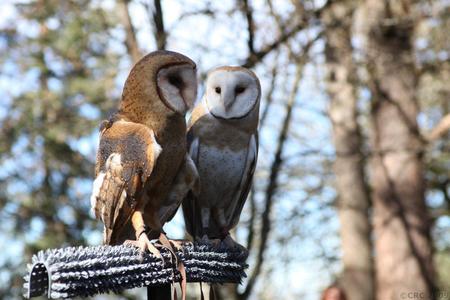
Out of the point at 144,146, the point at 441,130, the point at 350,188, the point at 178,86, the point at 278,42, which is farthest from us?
the point at 350,188

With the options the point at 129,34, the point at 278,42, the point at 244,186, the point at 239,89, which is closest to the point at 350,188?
the point at 278,42

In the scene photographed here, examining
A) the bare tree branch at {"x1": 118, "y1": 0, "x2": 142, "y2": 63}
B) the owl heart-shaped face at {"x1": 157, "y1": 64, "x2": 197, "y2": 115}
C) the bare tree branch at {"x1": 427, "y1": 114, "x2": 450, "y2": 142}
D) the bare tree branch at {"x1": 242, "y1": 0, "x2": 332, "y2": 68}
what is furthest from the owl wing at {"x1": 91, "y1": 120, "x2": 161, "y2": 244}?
the bare tree branch at {"x1": 427, "y1": 114, "x2": 450, "y2": 142}

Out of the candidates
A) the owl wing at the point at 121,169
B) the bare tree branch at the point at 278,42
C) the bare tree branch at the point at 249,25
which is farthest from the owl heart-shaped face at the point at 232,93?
the bare tree branch at the point at 278,42

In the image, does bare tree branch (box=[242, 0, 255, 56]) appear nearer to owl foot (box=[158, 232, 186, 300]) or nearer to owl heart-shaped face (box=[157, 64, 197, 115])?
owl heart-shaped face (box=[157, 64, 197, 115])

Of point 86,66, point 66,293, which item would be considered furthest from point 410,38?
point 66,293

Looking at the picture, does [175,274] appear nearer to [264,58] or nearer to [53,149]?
[264,58]

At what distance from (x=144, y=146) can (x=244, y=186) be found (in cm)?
83

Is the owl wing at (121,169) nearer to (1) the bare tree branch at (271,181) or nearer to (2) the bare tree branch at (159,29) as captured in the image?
(2) the bare tree branch at (159,29)

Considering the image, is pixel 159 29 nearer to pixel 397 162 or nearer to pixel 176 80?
pixel 176 80

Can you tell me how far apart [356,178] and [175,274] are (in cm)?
566

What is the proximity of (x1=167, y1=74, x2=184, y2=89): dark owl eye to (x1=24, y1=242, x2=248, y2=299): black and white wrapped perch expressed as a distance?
0.50m

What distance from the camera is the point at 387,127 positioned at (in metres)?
6.71

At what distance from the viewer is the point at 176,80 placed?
2.27 m

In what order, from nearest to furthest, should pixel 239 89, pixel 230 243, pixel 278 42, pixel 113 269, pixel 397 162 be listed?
1. pixel 113 269
2. pixel 230 243
3. pixel 239 89
4. pixel 278 42
5. pixel 397 162
